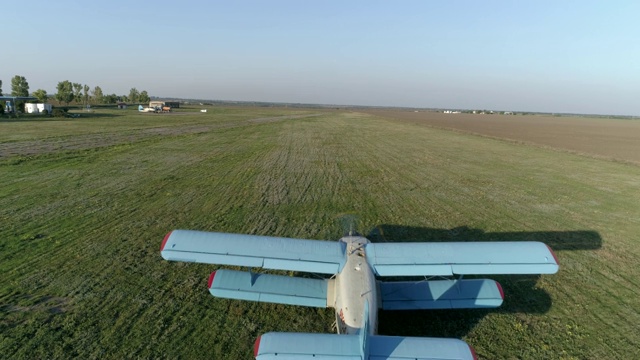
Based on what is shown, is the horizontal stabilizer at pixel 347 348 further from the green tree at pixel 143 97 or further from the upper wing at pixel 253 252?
the green tree at pixel 143 97

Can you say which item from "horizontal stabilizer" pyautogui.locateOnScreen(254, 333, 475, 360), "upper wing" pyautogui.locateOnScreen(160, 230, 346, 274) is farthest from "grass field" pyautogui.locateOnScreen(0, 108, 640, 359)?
"horizontal stabilizer" pyautogui.locateOnScreen(254, 333, 475, 360)

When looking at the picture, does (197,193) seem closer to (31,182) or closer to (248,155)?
(31,182)

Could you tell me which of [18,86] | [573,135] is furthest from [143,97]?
[573,135]

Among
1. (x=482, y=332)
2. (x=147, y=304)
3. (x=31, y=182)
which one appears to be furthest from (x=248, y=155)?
(x=482, y=332)

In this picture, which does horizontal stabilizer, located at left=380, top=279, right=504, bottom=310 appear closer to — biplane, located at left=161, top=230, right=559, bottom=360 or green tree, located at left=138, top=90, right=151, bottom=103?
biplane, located at left=161, top=230, right=559, bottom=360

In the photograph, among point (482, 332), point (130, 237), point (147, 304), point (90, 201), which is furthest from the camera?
point (90, 201)

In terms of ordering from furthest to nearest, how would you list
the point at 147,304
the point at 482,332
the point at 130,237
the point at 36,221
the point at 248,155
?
the point at 248,155
the point at 36,221
the point at 130,237
the point at 147,304
the point at 482,332
